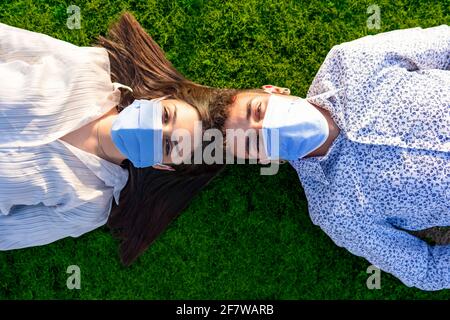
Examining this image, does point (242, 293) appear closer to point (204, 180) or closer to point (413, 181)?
point (204, 180)

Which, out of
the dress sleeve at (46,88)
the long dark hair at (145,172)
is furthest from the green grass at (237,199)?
the dress sleeve at (46,88)

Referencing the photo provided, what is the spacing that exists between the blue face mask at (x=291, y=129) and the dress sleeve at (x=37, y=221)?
0.93m

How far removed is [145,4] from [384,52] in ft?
4.63

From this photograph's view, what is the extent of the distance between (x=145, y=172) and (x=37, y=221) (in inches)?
22.8

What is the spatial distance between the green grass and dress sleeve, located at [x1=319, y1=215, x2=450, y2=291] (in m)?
0.53

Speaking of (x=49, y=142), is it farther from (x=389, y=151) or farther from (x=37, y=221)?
(x=389, y=151)

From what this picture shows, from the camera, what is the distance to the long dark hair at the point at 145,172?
2.44 m

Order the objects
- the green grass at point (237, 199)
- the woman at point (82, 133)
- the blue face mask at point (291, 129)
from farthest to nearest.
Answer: the green grass at point (237, 199), the woman at point (82, 133), the blue face mask at point (291, 129)

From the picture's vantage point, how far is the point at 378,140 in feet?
7.20

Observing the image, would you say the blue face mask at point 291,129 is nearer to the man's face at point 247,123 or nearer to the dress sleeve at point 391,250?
the man's face at point 247,123

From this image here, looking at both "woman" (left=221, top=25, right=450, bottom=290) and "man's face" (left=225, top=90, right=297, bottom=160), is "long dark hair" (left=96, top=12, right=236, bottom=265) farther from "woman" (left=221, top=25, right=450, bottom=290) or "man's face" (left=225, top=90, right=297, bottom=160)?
"woman" (left=221, top=25, right=450, bottom=290)

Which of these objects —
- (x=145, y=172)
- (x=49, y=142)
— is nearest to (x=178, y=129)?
(x=145, y=172)

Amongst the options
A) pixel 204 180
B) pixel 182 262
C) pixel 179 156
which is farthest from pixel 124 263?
pixel 179 156

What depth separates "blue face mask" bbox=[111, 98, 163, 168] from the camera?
2.13m
